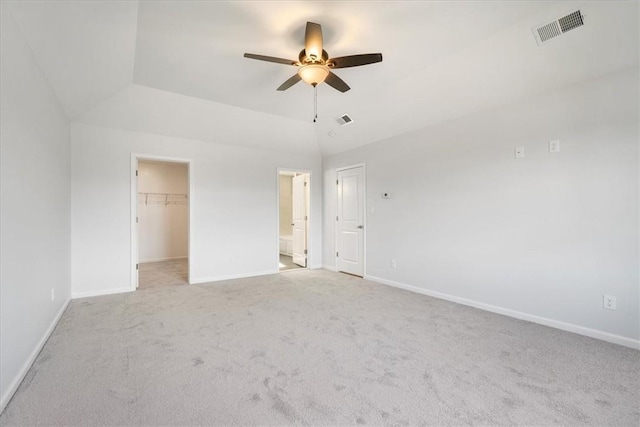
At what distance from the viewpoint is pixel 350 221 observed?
17.7 ft

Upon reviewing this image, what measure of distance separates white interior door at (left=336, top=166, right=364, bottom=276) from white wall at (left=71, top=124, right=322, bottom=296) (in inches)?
25.4

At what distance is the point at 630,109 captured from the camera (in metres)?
2.46

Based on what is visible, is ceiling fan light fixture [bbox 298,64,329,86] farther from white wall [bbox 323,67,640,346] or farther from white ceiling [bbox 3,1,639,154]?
white wall [bbox 323,67,640,346]

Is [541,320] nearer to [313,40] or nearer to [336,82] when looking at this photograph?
[336,82]


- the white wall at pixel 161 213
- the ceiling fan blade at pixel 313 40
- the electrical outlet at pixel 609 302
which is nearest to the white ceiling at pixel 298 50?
the ceiling fan blade at pixel 313 40

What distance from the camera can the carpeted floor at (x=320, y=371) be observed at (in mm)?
1639

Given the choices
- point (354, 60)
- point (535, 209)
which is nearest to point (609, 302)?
point (535, 209)

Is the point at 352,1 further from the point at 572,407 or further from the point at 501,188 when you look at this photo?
the point at 572,407

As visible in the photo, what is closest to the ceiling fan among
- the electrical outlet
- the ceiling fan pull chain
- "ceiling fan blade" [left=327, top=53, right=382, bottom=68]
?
"ceiling fan blade" [left=327, top=53, right=382, bottom=68]

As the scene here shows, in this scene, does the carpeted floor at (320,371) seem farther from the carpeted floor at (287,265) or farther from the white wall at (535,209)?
the carpeted floor at (287,265)

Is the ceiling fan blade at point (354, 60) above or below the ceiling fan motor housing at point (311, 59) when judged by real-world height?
below

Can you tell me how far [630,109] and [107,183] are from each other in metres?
6.11

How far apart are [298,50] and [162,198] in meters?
5.82

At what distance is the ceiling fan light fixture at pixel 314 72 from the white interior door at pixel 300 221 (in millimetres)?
3572
